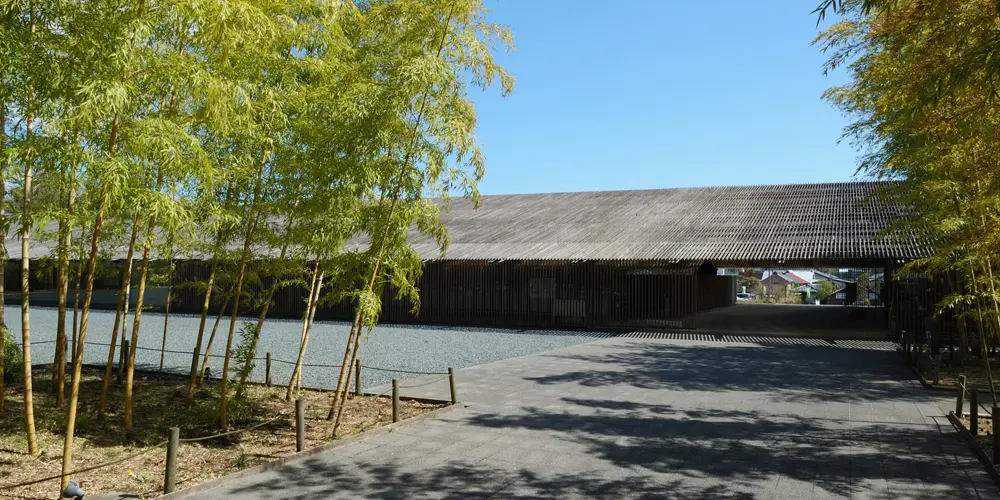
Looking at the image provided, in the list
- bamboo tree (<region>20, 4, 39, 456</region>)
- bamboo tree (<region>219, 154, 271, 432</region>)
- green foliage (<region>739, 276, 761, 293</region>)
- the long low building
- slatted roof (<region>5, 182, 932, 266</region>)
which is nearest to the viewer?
bamboo tree (<region>20, 4, 39, 456</region>)

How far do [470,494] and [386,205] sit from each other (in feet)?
9.74

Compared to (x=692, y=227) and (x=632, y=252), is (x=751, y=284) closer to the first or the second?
(x=692, y=227)

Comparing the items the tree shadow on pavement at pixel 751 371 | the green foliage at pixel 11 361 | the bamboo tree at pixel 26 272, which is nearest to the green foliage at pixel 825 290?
the tree shadow on pavement at pixel 751 371

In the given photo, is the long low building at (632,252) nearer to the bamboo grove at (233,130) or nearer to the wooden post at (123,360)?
the wooden post at (123,360)

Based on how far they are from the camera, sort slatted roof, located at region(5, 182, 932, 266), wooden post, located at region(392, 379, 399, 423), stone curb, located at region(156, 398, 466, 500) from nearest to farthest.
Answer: stone curb, located at region(156, 398, 466, 500), wooden post, located at region(392, 379, 399, 423), slatted roof, located at region(5, 182, 932, 266)

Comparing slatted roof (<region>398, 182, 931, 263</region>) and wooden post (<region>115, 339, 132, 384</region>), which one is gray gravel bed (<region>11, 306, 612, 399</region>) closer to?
wooden post (<region>115, 339, 132, 384</region>)

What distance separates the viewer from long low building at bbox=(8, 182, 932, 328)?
1684 centimetres

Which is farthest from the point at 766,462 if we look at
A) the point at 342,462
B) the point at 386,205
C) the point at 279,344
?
the point at 279,344

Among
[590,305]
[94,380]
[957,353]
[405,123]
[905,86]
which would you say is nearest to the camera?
[405,123]

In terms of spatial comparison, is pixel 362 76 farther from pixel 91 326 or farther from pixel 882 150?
pixel 91 326

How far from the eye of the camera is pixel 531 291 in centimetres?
1962

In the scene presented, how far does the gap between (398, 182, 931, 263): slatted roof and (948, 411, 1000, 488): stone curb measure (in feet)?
28.2

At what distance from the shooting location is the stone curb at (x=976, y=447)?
493 cm

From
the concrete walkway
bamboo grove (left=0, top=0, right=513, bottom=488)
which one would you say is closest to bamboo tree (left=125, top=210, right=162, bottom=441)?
→ bamboo grove (left=0, top=0, right=513, bottom=488)
